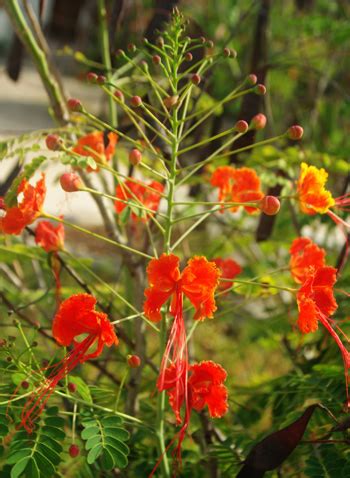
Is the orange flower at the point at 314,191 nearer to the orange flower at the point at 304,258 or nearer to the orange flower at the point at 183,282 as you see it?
the orange flower at the point at 304,258

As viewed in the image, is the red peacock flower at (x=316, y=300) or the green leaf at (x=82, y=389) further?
the green leaf at (x=82, y=389)

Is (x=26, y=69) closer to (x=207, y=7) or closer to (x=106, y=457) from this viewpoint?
(x=207, y=7)

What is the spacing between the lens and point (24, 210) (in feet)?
3.46

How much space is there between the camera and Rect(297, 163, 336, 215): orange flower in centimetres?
105

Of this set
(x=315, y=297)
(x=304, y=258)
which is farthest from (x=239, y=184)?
(x=315, y=297)

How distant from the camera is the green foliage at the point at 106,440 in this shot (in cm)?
98

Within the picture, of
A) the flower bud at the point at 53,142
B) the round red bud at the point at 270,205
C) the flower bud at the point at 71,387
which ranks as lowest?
the flower bud at the point at 71,387

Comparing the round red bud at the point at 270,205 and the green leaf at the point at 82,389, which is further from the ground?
the round red bud at the point at 270,205

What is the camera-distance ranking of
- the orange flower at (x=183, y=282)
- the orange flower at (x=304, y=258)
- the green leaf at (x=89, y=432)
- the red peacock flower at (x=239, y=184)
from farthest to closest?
1. the red peacock flower at (x=239, y=184)
2. the orange flower at (x=304, y=258)
3. the green leaf at (x=89, y=432)
4. the orange flower at (x=183, y=282)

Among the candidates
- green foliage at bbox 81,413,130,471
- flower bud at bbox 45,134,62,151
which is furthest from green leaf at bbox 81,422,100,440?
flower bud at bbox 45,134,62,151

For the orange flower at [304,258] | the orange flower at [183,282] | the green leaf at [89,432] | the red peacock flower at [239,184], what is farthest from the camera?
the red peacock flower at [239,184]

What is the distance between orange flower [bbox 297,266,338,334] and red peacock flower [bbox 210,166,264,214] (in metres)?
0.23

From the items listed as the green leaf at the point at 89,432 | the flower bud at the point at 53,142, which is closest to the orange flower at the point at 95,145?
the flower bud at the point at 53,142

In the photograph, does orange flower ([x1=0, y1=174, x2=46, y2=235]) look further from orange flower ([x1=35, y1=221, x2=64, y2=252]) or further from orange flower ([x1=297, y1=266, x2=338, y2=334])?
orange flower ([x1=297, y1=266, x2=338, y2=334])
